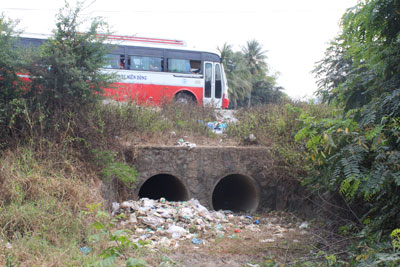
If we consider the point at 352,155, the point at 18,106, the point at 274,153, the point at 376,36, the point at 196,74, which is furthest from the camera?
the point at 196,74

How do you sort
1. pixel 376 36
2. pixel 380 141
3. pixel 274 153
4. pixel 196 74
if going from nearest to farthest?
pixel 380 141, pixel 376 36, pixel 274 153, pixel 196 74

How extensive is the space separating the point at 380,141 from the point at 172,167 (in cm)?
611

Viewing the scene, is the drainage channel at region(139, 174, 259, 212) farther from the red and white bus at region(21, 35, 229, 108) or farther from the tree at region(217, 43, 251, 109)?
the tree at region(217, 43, 251, 109)

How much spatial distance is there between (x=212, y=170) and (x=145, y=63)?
6.50 m

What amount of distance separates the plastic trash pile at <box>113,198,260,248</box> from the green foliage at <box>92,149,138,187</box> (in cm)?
55

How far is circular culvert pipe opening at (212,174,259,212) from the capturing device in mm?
10180

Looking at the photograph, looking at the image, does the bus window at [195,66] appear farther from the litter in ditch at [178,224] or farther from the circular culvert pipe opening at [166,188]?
the litter in ditch at [178,224]

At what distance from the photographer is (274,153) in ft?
30.6

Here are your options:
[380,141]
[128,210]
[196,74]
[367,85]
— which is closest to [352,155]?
[380,141]

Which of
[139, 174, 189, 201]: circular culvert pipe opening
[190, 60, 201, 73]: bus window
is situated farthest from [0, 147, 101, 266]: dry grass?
[190, 60, 201, 73]: bus window

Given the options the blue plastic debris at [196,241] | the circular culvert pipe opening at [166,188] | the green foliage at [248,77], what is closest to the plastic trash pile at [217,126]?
the circular culvert pipe opening at [166,188]

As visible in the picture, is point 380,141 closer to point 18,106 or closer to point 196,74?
point 18,106

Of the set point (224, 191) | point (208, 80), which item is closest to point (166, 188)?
point (224, 191)

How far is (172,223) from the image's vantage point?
7285mm
